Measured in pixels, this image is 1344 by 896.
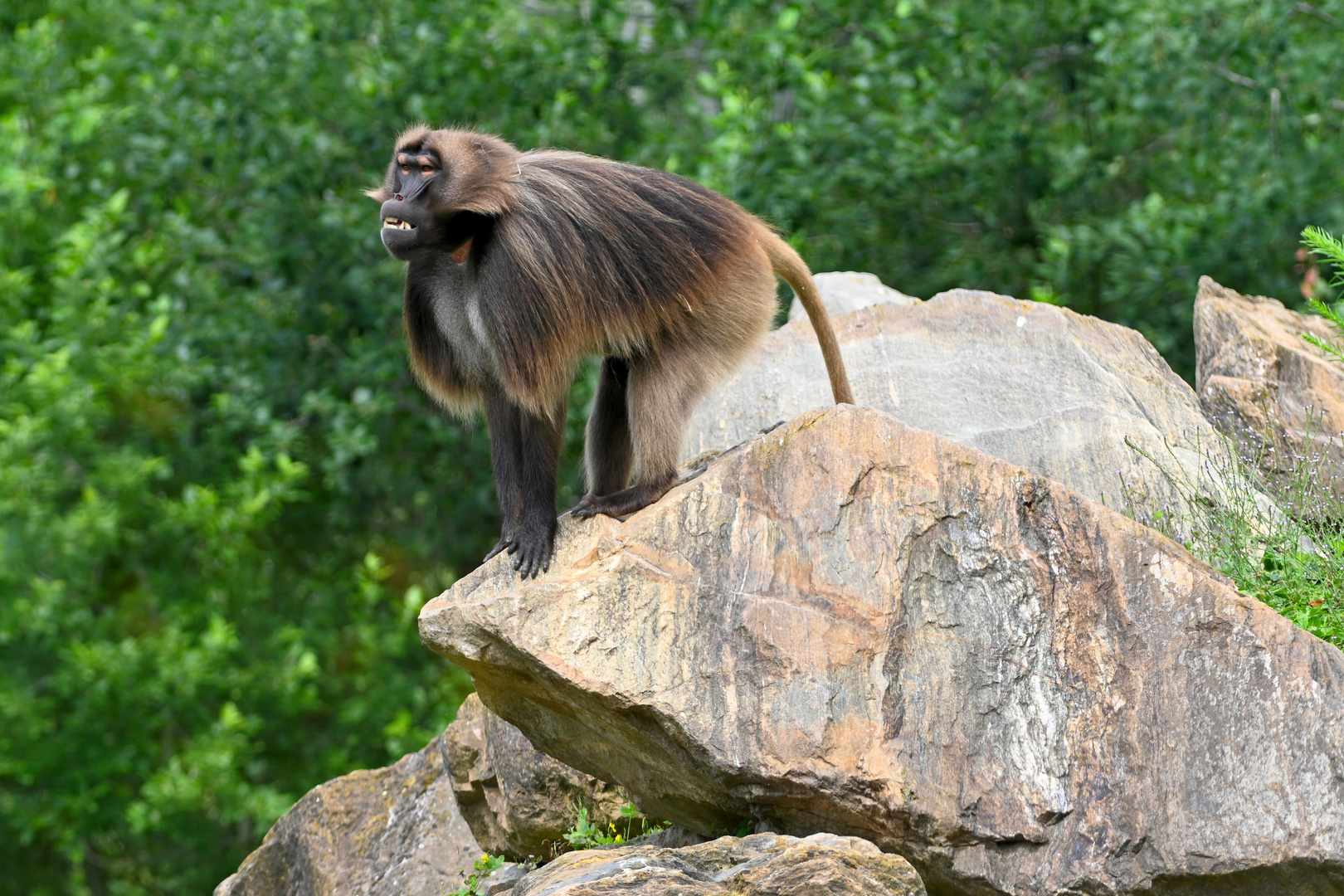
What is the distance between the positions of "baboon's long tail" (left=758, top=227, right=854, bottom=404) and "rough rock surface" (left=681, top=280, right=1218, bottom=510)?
0.17 m

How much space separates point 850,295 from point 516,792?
12.5 feet

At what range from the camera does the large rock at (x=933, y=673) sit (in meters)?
3.94

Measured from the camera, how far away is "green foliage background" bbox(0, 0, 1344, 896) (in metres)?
9.75

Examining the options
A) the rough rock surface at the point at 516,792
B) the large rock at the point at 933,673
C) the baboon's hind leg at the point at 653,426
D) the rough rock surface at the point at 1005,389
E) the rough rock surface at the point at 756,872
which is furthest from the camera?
the rough rock surface at the point at 1005,389

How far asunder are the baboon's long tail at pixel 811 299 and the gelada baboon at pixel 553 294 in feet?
0.32

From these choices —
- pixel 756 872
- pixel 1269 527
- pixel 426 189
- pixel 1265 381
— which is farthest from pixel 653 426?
pixel 1265 381

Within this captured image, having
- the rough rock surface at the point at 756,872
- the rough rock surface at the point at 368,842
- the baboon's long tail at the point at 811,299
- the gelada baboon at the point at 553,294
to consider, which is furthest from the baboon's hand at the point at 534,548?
the rough rock surface at the point at 368,842

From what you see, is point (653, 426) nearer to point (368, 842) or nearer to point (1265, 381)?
point (368, 842)

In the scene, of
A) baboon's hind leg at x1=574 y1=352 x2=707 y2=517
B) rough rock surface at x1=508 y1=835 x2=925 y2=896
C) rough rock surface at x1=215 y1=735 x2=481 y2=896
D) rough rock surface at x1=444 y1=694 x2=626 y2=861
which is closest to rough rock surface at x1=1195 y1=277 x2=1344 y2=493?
baboon's hind leg at x1=574 y1=352 x2=707 y2=517

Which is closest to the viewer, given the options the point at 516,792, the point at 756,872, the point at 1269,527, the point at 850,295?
the point at 756,872

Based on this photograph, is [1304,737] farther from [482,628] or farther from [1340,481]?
[482,628]

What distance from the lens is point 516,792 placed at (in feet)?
17.4

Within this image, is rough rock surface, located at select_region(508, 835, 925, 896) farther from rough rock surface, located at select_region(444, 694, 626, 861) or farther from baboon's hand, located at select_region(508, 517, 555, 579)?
rough rock surface, located at select_region(444, 694, 626, 861)

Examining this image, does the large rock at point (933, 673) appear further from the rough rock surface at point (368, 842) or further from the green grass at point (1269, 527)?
the rough rock surface at point (368, 842)
